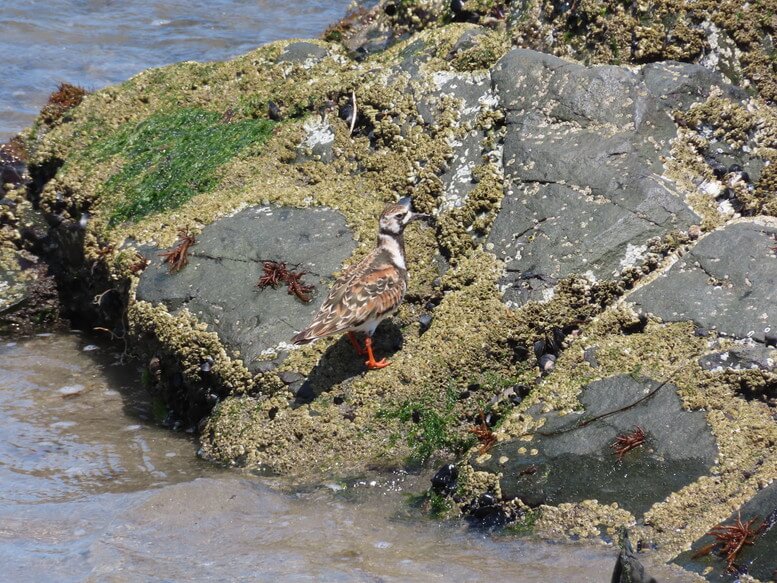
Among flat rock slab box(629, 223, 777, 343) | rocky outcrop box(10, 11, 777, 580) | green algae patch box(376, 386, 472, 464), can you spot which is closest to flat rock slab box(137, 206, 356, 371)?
rocky outcrop box(10, 11, 777, 580)

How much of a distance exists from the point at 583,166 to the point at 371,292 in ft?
6.60

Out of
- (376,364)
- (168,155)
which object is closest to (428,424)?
(376,364)

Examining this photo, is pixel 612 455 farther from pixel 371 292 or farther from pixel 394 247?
pixel 394 247

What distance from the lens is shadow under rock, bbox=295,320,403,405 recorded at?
23.0 feet

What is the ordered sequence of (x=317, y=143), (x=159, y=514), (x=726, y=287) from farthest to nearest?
(x=317, y=143) < (x=726, y=287) < (x=159, y=514)

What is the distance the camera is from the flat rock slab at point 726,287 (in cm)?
625

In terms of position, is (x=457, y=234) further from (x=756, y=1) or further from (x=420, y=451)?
(x=756, y=1)

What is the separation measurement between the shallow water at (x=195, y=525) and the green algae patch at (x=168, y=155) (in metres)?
2.17

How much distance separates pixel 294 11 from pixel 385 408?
1325cm

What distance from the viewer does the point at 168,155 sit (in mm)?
9234

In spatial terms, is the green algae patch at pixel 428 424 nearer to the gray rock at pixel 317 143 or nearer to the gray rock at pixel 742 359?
the gray rock at pixel 742 359

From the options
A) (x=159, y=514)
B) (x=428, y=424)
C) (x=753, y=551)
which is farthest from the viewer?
(x=428, y=424)

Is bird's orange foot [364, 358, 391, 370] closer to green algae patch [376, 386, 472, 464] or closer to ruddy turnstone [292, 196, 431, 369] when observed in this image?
ruddy turnstone [292, 196, 431, 369]

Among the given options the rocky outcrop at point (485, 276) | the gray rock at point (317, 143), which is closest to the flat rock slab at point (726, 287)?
the rocky outcrop at point (485, 276)
